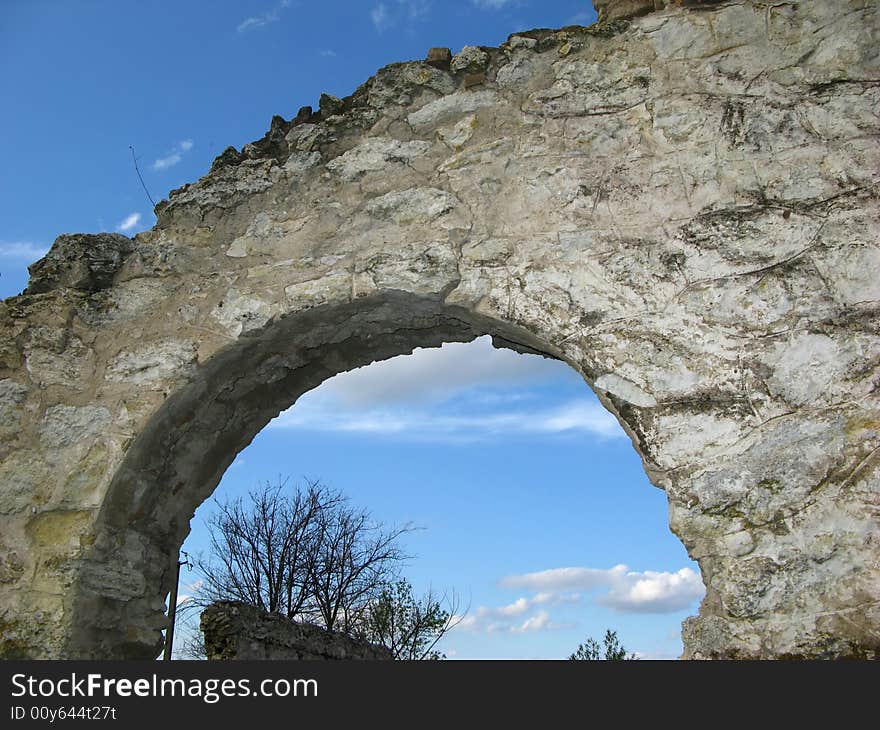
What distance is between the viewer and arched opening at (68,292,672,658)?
9.42ft

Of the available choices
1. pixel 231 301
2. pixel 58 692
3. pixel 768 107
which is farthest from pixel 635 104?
pixel 58 692

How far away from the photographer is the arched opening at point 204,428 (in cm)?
287

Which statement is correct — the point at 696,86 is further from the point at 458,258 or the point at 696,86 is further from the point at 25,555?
the point at 25,555

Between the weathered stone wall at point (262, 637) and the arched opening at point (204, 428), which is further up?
the arched opening at point (204, 428)

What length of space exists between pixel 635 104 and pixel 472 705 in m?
2.01
